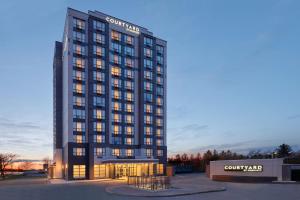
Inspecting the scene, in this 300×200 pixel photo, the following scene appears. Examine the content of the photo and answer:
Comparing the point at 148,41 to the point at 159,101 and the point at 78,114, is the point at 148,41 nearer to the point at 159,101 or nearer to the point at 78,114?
the point at 159,101

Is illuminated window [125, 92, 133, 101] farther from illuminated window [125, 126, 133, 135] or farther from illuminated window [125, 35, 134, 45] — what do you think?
illuminated window [125, 35, 134, 45]

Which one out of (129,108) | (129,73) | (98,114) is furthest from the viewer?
(129,73)

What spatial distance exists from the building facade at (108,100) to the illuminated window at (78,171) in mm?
231

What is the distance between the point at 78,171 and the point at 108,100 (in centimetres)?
1946

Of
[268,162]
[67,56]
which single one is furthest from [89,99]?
[268,162]

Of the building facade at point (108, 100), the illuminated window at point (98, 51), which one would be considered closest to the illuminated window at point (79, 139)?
the building facade at point (108, 100)

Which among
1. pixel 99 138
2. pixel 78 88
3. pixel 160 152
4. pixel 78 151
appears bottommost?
pixel 160 152

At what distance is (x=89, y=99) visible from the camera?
7838cm

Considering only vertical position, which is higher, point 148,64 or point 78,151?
point 148,64

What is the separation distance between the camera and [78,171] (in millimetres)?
74812

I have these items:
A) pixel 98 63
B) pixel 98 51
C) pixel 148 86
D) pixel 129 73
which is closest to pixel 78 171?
pixel 98 63

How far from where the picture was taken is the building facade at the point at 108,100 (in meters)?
76.6

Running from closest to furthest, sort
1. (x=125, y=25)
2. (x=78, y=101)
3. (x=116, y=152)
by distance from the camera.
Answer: (x=78, y=101)
(x=116, y=152)
(x=125, y=25)

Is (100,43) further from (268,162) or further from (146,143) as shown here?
(268,162)
